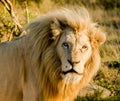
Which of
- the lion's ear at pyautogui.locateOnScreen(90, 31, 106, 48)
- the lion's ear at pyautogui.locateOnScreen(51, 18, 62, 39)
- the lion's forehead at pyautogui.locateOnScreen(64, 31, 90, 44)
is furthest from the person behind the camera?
the lion's ear at pyautogui.locateOnScreen(90, 31, 106, 48)

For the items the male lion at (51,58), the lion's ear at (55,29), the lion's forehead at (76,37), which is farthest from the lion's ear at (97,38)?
the lion's ear at (55,29)

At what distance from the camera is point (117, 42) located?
939 cm

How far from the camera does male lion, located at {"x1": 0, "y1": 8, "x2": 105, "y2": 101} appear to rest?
468cm

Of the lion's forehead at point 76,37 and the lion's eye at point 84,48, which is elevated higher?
the lion's forehead at point 76,37

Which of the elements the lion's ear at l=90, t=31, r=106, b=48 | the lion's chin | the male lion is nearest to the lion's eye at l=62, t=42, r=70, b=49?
the male lion

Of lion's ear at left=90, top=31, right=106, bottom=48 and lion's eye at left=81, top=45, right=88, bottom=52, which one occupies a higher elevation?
lion's ear at left=90, top=31, right=106, bottom=48

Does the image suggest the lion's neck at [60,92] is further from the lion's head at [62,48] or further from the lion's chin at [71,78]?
the lion's chin at [71,78]

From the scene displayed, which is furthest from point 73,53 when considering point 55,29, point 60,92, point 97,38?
point 60,92

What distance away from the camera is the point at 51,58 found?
4.80 meters

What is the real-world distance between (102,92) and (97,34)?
8.19ft

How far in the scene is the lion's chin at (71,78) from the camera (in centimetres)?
460

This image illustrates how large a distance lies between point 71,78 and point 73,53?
0.26 metres

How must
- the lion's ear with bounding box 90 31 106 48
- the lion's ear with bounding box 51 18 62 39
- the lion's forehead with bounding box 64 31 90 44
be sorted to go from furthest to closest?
the lion's ear with bounding box 90 31 106 48 < the lion's ear with bounding box 51 18 62 39 < the lion's forehead with bounding box 64 31 90 44

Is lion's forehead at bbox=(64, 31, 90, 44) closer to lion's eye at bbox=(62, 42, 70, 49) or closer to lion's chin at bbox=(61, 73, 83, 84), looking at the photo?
lion's eye at bbox=(62, 42, 70, 49)
